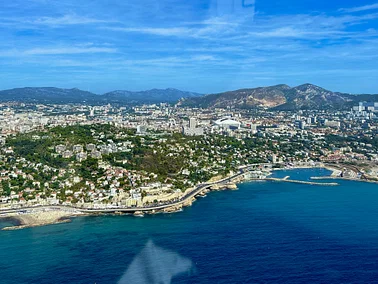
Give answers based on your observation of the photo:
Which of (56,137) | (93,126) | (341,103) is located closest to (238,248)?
(56,137)

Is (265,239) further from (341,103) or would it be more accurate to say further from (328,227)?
(341,103)

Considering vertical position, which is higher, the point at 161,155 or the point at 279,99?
the point at 279,99

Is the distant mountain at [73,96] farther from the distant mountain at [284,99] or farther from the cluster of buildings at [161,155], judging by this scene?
the cluster of buildings at [161,155]

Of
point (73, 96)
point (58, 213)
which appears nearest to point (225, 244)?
point (58, 213)

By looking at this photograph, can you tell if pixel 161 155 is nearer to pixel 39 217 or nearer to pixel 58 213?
pixel 58 213

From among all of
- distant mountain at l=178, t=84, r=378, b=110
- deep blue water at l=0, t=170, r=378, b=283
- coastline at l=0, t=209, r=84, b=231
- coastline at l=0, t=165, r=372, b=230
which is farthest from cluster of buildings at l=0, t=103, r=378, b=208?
distant mountain at l=178, t=84, r=378, b=110

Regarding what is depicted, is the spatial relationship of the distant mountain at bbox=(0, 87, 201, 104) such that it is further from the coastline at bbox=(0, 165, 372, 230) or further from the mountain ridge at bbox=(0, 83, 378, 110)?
the coastline at bbox=(0, 165, 372, 230)

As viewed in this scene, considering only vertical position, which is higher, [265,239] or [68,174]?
[68,174]
